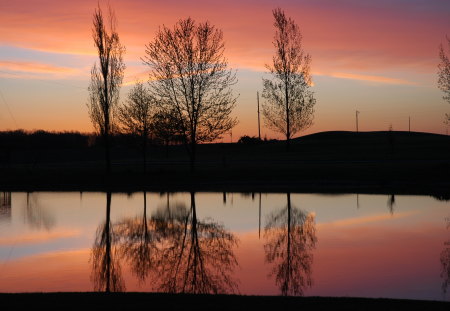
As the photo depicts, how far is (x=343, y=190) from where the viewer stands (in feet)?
119

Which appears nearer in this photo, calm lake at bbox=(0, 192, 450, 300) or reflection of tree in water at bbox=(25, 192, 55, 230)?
calm lake at bbox=(0, 192, 450, 300)

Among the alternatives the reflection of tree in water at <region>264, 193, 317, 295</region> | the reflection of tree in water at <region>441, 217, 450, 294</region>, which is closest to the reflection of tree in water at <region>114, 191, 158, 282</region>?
the reflection of tree in water at <region>264, 193, 317, 295</region>

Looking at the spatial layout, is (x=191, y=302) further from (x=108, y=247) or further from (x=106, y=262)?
(x=108, y=247)

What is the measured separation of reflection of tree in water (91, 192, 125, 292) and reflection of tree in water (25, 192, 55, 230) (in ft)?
9.56

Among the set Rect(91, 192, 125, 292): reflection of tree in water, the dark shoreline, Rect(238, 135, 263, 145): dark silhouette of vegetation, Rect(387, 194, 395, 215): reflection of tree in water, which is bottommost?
Rect(91, 192, 125, 292): reflection of tree in water

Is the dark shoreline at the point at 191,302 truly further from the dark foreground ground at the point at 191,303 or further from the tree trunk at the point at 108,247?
the tree trunk at the point at 108,247

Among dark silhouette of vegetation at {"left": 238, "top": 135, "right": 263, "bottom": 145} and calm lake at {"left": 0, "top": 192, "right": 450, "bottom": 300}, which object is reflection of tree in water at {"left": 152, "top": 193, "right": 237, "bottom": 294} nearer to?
calm lake at {"left": 0, "top": 192, "right": 450, "bottom": 300}

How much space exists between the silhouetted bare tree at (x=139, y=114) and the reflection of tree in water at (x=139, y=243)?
34808 millimetres

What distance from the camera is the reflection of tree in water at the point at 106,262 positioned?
13.1 m

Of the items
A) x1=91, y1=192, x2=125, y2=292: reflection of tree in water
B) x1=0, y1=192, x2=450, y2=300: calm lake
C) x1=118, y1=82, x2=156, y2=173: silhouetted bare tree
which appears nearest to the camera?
x1=0, y1=192, x2=450, y2=300: calm lake

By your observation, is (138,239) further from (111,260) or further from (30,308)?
(30,308)

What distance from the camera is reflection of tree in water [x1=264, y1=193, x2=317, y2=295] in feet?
43.1

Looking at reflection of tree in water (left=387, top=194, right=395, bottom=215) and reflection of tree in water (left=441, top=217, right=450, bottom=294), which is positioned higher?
reflection of tree in water (left=387, top=194, right=395, bottom=215)

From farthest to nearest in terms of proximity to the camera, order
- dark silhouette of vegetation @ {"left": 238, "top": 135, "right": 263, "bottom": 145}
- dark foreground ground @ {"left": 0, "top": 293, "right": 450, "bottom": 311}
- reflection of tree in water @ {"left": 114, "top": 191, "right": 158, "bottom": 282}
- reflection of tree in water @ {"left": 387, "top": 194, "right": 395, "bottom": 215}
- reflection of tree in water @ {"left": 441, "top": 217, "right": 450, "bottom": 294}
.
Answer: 1. dark silhouette of vegetation @ {"left": 238, "top": 135, "right": 263, "bottom": 145}
2. reflection of tree in water @ {"left": 387, "top": 194, "right": 395, "bottom": 215}
3. reflection of tree in water @ {"left": 114, "top": 191, "right": 158, "bottom": 282}
4. reflection of tree in water @ {"left": 441, "top": 217, "right": 450, "bottom": 294}
5. dark foreground ground @ {"left": 0, "top": 293, "right": 450, "bottom": 311}
